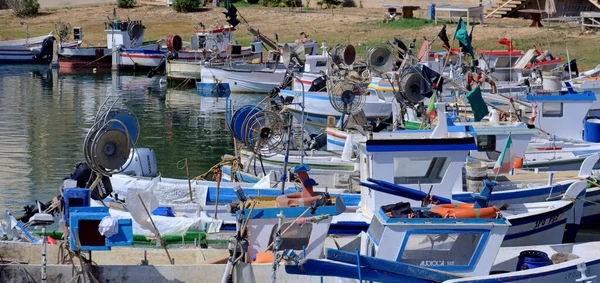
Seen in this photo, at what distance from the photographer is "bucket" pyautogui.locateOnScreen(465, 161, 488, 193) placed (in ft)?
59.7

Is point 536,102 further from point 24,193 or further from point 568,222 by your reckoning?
point 24,193

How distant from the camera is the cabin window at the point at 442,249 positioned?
44.6 ft

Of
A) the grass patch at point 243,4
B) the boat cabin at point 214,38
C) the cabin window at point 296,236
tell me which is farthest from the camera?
the grass patch at point 243,4

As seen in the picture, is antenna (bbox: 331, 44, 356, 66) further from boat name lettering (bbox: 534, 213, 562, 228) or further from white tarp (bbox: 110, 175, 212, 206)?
boat name lettering (bbox: 534, 213, 562, 228)

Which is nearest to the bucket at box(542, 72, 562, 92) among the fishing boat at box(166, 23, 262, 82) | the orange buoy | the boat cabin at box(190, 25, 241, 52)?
the orange buoy

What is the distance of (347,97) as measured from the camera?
25438 mm

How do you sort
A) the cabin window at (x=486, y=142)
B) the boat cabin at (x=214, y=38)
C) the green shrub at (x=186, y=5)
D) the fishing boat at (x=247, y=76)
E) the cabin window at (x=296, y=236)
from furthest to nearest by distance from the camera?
the green shrub at (x=186, y=5) < the boat cabin at (x=214, y=38) < the fishing boat at (x=247, y=76) < the cabin window at (x=486, y=142) < the cabin window at (x=296, y=236)

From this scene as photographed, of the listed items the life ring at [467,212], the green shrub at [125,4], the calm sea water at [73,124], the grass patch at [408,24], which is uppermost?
the green shrub at [125,4]

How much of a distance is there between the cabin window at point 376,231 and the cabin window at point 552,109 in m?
11.6

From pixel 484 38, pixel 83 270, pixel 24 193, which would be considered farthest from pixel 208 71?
pixel 83 270

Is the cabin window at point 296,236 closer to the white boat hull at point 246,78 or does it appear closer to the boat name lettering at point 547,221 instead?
the boat name lettering at point 547,221

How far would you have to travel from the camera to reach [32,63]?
55531mm

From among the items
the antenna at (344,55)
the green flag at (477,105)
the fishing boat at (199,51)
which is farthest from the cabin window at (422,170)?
the fishing boat at (199,51)

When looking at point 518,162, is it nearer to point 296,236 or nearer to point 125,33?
point 296,236
